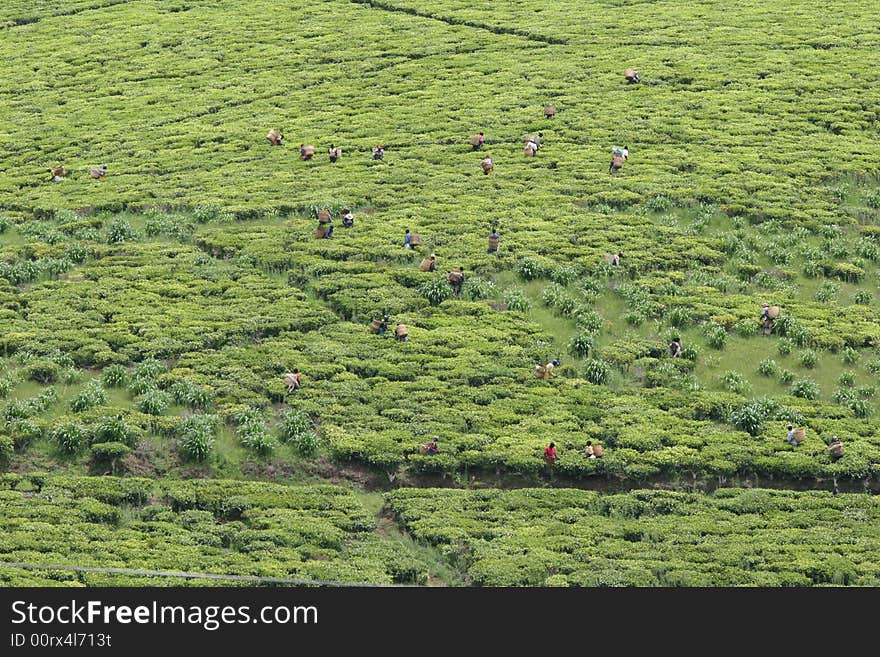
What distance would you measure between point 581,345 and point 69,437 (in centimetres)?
1813

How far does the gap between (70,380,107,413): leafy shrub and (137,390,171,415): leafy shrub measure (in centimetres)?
128

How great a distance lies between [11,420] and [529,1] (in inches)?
2152

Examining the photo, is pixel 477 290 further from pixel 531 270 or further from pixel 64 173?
pixel 64 173

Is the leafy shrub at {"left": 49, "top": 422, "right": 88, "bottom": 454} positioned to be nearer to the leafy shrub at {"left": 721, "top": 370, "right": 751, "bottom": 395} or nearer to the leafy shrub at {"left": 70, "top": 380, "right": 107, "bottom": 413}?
the leafy shrub at {"left": 70, "top": 380, "right": 107, "bottom": 413}

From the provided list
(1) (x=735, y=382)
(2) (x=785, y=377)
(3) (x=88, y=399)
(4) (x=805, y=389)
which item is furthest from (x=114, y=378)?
(4) (x=805, y=389)

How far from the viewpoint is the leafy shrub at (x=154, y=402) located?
46.9m

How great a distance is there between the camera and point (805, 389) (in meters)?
48.5

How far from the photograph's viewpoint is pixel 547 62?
79.7 meters

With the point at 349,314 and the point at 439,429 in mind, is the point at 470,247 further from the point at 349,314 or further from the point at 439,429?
the point at 439,429

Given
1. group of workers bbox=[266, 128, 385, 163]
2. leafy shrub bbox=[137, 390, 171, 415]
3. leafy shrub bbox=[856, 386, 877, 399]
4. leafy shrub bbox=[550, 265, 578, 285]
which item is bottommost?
leafy shrub bbox=[856, 386, 877, 399]

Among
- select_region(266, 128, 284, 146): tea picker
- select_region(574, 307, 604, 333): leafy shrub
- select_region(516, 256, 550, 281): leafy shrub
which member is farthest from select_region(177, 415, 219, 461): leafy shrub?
select_region(266, 128, 284, 146): tea picker

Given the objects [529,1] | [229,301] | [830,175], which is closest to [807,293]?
[830,175]

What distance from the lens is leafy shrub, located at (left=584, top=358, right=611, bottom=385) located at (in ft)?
161

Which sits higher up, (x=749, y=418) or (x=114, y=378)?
(x=114, y=378)
